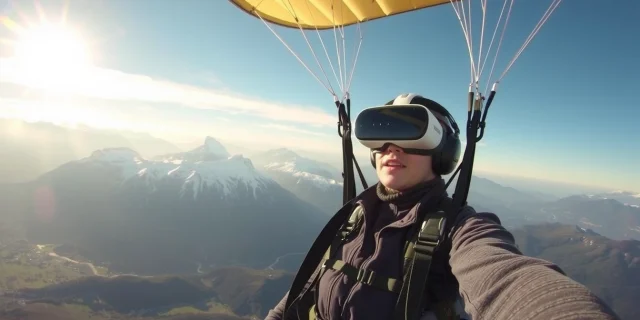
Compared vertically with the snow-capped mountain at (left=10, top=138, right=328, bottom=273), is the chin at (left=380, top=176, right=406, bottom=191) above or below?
above

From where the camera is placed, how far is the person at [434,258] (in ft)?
4.73

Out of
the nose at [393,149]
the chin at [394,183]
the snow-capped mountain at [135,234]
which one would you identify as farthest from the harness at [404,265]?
the snow-capped mountain at [135,234]

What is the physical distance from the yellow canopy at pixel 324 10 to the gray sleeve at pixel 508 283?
20.5ft

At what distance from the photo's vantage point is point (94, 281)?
109m

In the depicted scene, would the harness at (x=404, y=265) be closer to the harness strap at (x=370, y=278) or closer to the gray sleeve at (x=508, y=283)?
the harness strap at (x=370, y=278)

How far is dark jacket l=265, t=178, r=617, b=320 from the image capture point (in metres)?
1.36

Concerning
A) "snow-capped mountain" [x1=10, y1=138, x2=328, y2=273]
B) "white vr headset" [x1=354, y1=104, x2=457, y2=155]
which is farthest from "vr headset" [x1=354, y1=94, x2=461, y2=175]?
"snow-capped mountain" [x1=10, y1=138, x2=328, y2=273]

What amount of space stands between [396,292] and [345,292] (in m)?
0.48

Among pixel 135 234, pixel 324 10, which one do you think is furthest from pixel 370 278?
pixel 135 234

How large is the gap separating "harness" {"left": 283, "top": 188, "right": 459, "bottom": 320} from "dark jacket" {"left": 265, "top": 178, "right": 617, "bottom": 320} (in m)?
0.08

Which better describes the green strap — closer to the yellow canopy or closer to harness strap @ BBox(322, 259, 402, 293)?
harness strap @ BBox(322, 259, 402, 293)

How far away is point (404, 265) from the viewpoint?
2.61m

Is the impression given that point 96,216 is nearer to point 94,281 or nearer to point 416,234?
point 94,281

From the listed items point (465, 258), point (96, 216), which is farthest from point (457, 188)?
point (96, 216)
